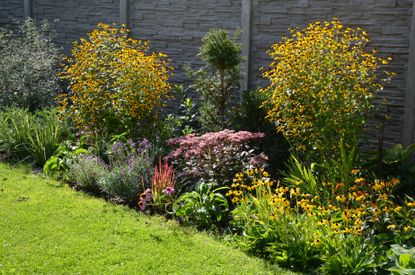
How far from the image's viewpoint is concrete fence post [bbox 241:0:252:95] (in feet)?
27.3

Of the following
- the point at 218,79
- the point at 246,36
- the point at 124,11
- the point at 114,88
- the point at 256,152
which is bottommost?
the point at 256,152

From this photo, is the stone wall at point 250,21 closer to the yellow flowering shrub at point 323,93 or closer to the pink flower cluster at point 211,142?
the yellow flowering shrub at point 323,93

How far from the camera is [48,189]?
712cm

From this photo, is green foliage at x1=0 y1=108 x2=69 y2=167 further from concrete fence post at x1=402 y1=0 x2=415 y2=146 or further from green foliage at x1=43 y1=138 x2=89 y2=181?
concrete fence post at x1=402 y1=0 x2=415 y2=146

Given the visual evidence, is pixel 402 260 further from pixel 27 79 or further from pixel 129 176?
pixel 27 79

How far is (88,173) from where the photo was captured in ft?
23.5

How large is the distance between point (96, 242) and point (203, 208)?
3.68 feet

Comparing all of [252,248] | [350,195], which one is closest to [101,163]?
[252,248]

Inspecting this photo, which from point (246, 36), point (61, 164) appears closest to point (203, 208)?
point (61, 164)

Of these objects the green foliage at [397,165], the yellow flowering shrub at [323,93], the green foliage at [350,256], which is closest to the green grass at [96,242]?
the green foliage at [350,256]

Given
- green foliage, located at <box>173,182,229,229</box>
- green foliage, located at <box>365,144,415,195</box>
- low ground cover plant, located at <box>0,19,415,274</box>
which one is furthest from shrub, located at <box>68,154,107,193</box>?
green foliage, located at <box>365,144,415,195</box>

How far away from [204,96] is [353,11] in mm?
2131

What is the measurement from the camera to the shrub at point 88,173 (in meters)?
7.14

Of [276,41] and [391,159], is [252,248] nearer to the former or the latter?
[391,159]
